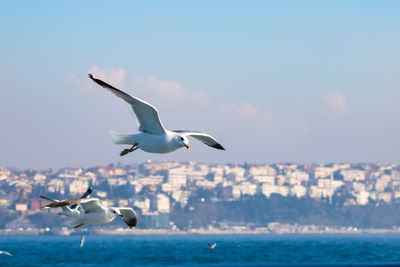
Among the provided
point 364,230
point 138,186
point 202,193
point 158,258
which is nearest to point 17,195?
point 138,186

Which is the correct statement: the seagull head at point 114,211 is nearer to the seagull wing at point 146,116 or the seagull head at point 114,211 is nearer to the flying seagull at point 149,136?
the flying seagull at point 149,136

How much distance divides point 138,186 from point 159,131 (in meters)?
179

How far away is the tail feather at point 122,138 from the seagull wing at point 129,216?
1.85m

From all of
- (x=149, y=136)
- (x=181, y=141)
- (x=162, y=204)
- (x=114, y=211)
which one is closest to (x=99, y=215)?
(x=114, y=211)

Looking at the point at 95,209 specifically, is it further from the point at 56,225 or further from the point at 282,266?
the point at 56,225

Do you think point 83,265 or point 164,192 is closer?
point 83,265

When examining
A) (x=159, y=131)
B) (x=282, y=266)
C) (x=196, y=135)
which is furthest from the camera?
(x=196, y=135)

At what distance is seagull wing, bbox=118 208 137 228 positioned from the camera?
527 inches

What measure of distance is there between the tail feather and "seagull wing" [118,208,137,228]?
185 cm

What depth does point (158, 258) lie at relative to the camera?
75438 millimetres

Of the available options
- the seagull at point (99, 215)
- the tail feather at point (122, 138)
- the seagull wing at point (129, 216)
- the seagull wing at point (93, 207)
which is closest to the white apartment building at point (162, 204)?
the seagull wing at point (93, 207)

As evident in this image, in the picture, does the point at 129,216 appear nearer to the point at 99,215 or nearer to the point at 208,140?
the point at 99,215

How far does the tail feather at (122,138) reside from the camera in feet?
38.9

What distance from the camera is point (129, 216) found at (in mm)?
13656
